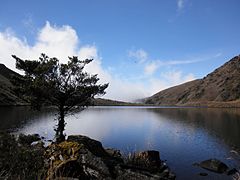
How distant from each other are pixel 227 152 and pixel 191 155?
6.39 meters

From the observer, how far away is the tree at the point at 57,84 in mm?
31652

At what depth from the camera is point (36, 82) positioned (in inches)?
1190

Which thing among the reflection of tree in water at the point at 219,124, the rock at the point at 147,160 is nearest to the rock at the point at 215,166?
the rock at the point at 147,160

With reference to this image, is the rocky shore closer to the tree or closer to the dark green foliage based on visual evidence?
the dark green foliage

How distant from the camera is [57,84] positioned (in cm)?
3234

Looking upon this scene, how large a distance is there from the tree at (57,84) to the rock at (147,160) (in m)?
10.7

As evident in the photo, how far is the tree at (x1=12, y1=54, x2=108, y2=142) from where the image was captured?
3165 cm

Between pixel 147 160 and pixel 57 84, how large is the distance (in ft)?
49.7

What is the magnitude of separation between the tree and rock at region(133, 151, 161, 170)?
10.7 metres

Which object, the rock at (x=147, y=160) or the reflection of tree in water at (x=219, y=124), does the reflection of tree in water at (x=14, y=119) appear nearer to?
the rock at (x=147, y=160)

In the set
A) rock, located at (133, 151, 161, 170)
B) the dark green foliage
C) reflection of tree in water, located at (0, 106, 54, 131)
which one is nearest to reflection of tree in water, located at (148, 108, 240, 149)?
rock, located at (133, 151, 161, 170)

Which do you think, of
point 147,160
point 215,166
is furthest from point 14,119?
point 215,166

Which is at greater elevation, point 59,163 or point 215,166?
point 59,163

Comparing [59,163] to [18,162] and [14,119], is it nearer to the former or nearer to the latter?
[18,162]
